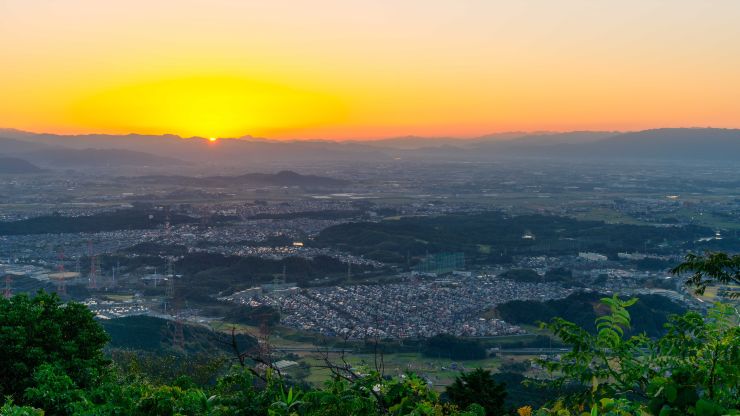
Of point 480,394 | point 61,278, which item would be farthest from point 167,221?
point 480,394

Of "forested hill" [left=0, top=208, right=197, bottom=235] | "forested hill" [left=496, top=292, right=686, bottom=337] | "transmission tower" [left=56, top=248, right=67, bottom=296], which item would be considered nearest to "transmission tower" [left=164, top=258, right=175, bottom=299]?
"transmission tower" [left=56, top=248, right=67, bottom=296]

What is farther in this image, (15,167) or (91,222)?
(15,167)

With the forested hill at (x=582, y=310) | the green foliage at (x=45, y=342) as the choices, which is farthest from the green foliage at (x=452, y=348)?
the green foliage at (x=45, y=342)

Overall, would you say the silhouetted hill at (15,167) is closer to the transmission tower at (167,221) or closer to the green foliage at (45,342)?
the transmission tower at (167,221)

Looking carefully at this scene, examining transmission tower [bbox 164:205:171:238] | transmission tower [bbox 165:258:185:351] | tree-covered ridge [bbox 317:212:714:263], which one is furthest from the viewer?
transmission tower [bbox 164:205:171:238]

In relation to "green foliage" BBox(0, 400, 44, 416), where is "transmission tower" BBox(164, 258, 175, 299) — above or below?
below

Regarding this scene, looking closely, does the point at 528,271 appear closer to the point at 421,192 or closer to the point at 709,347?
the point at 709,347

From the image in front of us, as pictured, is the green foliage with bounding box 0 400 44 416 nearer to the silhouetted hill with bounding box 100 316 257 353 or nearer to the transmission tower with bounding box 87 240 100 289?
the silhouetted hill with bounding box 100 316 257 353

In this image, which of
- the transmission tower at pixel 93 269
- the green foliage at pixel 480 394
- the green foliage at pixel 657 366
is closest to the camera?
the green foliage at pixel 657 366

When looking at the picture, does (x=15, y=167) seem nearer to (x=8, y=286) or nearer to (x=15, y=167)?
(x=15, y=167)
